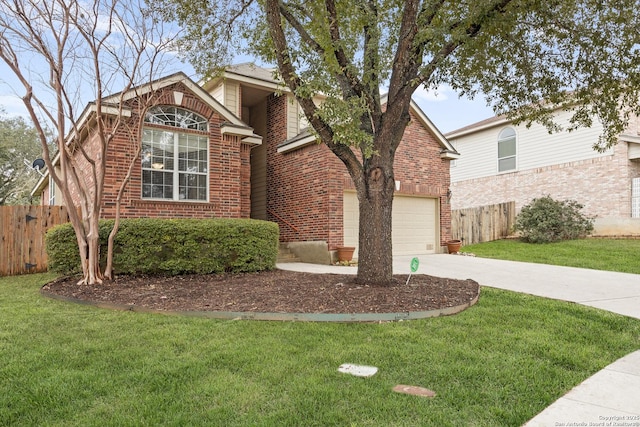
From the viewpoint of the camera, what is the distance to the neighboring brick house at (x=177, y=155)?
9669mm

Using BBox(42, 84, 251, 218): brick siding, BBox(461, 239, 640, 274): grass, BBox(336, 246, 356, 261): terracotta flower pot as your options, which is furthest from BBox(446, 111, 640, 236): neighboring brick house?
BBox(42, 84, 251, 218): brick siding

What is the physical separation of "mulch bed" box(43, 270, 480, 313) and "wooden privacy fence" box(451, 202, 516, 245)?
9.05 meters

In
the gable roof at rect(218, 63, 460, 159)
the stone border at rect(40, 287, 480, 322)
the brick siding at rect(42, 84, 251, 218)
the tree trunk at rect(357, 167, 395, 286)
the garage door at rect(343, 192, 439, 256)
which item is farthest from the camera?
the garage door at rect(343, 192, 439, 256)

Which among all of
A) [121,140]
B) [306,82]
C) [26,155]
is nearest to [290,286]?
[306,82]

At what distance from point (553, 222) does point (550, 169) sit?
3.75 m

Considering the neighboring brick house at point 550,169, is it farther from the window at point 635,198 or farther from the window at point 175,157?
the window at point 175,157

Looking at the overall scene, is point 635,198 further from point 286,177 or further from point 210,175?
point 210,175

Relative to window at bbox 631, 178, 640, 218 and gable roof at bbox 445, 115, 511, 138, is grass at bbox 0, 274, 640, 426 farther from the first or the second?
gable roof at bbox 445, 115, 511, 138

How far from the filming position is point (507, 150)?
1905 cm

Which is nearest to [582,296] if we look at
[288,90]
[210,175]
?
[210,175]

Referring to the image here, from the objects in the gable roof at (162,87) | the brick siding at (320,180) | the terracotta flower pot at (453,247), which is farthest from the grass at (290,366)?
the terracotta flower pot at (453,247)

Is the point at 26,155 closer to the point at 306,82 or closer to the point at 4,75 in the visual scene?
the point at 4,75

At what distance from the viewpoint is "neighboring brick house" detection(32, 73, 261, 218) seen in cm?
967

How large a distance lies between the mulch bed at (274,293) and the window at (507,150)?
45.3ft
